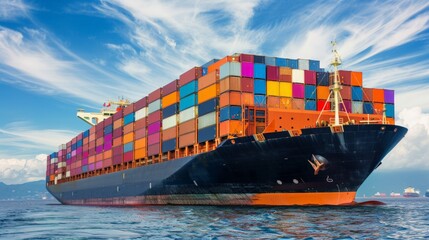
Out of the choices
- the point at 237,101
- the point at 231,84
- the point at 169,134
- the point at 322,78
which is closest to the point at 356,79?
the point at 322,78

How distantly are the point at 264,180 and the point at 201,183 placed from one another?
711cm

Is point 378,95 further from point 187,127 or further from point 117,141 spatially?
point 117,141

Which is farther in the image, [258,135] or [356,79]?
[356,79]

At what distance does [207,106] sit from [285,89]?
7115mm

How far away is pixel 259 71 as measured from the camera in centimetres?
4247

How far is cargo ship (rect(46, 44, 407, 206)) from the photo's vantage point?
116ft

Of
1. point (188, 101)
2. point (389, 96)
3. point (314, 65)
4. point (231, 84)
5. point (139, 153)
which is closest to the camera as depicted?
point (231, 84)

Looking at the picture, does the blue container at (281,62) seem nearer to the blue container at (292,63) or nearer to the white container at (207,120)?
the blue container at (292,63)

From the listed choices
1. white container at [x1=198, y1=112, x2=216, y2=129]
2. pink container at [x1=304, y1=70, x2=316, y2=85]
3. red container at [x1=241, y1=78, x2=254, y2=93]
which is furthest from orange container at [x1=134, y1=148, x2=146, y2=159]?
pink container at [x1=304, y1=70, x2=316, y2=85]

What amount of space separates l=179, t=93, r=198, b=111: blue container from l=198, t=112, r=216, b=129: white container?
2181 mm

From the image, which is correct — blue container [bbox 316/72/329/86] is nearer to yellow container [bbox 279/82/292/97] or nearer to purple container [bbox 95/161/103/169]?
yellow container [bbox 279/82/292/97]

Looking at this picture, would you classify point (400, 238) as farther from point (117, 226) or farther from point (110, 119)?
point (110, 119)

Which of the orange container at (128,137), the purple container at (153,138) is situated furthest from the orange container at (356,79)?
the orange container at (128,137)

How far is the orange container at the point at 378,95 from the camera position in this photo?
4562 cm
